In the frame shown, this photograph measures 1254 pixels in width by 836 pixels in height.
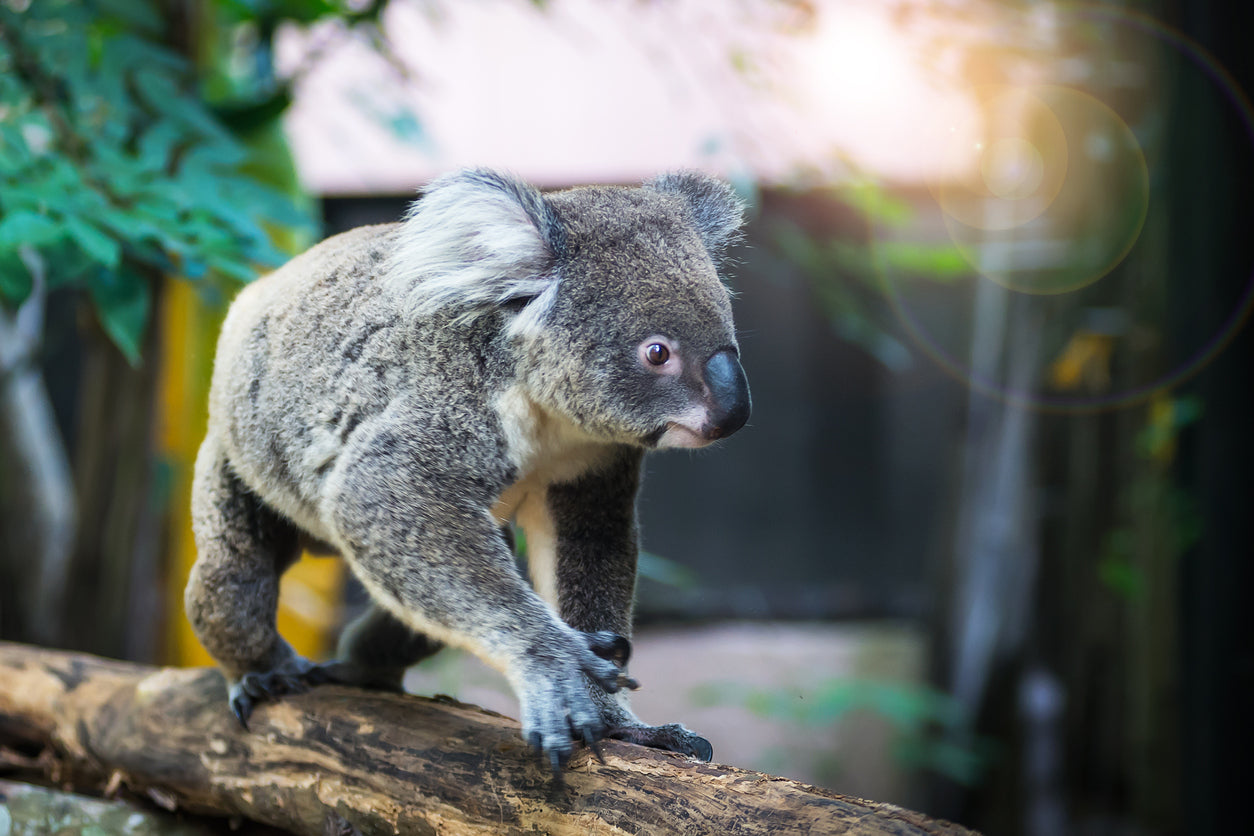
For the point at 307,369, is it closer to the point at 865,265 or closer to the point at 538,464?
the point at 538,464

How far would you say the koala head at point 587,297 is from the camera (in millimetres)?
1507

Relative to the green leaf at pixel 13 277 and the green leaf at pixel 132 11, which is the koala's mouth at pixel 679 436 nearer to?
the green leaf at pixel 13 277

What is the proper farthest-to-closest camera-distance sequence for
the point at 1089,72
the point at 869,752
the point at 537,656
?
the point at 869,752, the point at 1089,72, the point at 537,656

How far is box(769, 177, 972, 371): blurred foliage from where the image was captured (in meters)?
3.95

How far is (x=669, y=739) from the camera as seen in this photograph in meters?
1.53

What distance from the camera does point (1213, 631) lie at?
2.73m

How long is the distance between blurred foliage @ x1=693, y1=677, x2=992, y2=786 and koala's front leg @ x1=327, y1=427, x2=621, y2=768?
262 centimetres

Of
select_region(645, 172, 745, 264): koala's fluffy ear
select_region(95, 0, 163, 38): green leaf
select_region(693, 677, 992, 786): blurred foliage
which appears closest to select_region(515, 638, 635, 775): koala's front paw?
select_region(645, 172, 745, 264): koala's fluffy ear

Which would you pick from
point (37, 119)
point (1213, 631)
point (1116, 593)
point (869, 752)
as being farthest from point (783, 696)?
point (37, 119)

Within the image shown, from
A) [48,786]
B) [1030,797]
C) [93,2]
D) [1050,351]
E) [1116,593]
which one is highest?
[1050,351]

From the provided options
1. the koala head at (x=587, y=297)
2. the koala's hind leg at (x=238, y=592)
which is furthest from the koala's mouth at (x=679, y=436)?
the koala's hind leg at (x=238, y=592)

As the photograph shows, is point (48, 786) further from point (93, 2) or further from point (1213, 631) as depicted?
point (1213, 631)

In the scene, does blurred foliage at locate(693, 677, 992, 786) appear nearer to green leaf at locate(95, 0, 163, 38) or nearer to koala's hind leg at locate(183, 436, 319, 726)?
koala's hind leg at locate(183, 436, 319, 726)

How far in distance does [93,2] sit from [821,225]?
3.26m
